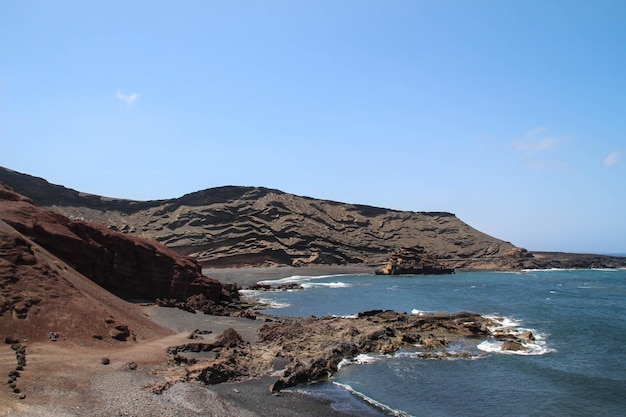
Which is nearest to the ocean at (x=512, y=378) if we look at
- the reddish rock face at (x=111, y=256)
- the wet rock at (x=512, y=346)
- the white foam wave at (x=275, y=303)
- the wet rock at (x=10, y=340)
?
the wet rock at (x=512, y=346)

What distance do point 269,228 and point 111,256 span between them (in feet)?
299

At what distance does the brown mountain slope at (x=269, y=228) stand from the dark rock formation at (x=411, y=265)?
19.2 metres

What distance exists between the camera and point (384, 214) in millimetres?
158375

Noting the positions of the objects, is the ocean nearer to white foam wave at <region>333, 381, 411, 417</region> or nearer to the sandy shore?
white foam wave at <region>333, 381, 411, 417</region>

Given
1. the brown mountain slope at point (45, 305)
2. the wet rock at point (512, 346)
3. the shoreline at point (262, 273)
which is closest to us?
the brown mountain slope at point (45, 305)

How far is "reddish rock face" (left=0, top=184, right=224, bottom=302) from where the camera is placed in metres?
31.6

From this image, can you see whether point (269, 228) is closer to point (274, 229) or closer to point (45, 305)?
point (274, 229)

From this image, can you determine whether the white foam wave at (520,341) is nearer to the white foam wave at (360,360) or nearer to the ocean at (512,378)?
the ocean at (512,378)

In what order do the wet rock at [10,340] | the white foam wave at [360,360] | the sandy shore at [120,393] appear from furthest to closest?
the white foam wave at [360,360]
the wet rock at [10,340]
the sandy shore at [120,393]

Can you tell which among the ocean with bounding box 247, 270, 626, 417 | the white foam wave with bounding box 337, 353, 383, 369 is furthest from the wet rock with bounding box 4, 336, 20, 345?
the white foam wave with bounding box 337, 353, 383, 369

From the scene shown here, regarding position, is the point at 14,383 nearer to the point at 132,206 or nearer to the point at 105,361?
the point at 105,361

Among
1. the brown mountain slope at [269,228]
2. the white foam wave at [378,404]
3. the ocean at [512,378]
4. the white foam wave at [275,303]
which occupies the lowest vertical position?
the white foam wave at [275,303]

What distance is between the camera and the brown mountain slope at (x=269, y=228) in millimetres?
121744

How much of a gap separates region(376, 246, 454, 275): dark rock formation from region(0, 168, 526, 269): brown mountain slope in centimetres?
1923
